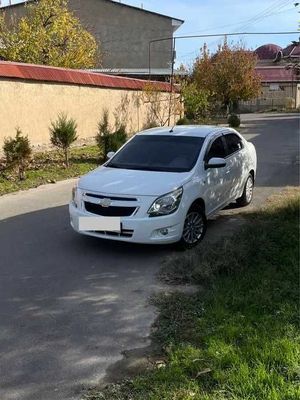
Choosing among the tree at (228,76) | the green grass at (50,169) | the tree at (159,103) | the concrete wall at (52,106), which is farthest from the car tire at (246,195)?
the tree at (228,76)

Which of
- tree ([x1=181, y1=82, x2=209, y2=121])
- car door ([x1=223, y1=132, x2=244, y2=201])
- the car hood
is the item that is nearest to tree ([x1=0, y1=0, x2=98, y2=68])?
tree ([x1=181, y1=82, x2=209, y2=121])

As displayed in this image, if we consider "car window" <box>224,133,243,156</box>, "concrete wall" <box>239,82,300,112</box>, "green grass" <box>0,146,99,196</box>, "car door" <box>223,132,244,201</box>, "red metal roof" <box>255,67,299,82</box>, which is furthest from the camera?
"red metal roof" <box>255,67,299,82</box>

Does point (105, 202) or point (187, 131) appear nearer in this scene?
point (105, 202)

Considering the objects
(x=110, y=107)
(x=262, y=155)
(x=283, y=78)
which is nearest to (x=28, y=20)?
(x=110, y=107)

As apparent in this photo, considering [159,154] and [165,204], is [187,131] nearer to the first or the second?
[159,154]

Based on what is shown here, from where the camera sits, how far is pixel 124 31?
45.8 m

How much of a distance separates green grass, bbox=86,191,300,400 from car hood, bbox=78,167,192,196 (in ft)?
2.95

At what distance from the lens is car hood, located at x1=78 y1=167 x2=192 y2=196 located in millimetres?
6176

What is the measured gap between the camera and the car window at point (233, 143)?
823 cm

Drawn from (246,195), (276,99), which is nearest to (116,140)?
(246,195)

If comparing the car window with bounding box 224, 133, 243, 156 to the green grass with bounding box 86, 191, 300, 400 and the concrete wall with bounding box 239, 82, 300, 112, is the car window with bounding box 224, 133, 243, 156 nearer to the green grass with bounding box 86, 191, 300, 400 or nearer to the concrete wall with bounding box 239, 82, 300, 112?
the green grass with bounding box 86, 191, 300, 400

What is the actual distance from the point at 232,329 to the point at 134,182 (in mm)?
2771

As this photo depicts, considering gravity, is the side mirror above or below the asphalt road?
above

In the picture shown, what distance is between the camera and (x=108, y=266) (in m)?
5.94
